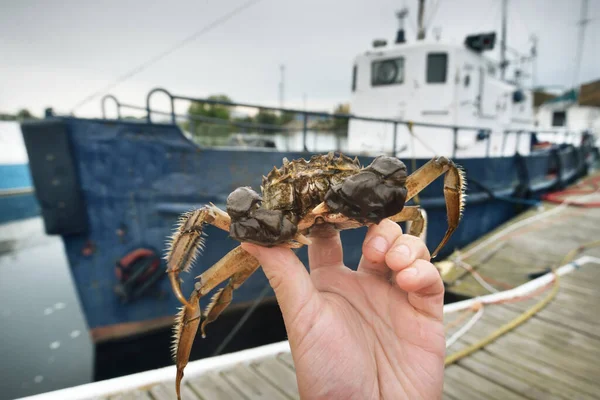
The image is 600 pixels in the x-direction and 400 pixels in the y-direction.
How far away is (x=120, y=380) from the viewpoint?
2604 millimetres

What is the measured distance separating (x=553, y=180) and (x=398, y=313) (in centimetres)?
1474

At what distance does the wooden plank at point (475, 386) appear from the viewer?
262cm

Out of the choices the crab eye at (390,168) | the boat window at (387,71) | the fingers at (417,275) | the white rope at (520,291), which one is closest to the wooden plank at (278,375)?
the fingers at (417,275)

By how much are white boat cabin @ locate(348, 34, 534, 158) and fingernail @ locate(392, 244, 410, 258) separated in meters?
7.77

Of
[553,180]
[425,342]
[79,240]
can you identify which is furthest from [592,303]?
[553,180]

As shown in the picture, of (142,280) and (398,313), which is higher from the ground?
(398,313)

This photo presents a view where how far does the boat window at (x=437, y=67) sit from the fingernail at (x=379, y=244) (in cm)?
954

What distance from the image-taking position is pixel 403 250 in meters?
1.59

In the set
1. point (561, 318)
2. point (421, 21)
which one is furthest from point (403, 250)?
point (421, 21)

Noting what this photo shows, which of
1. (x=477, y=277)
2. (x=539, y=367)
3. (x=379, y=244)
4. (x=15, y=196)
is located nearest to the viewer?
(x=379, y=244)

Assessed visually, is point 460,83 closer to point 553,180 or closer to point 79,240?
point 553,180

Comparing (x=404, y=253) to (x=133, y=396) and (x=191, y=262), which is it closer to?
(x=191, y=262)

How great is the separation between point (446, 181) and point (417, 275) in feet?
2.84

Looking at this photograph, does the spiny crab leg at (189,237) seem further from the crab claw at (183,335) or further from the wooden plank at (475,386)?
the wooden plank at (475,386)
